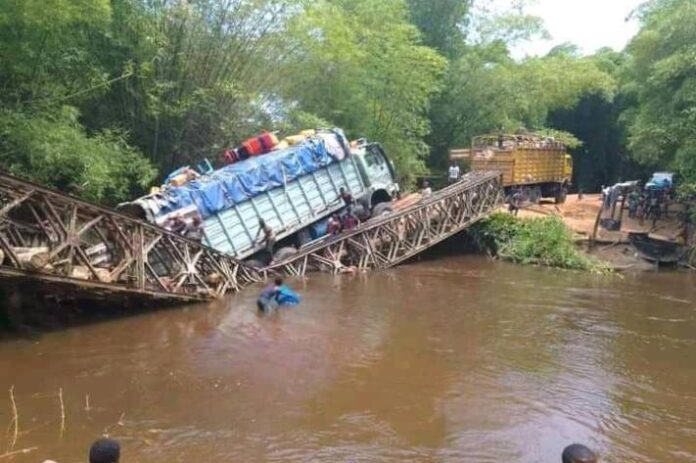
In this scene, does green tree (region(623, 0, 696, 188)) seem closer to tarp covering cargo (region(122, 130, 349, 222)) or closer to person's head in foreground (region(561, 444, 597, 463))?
tarp covering cargo (region(122, 130, 349, 222))

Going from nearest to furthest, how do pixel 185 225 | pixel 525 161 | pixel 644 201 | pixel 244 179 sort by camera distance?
pixel 185 225 → pixel 244 179 → pixel 644 201 → pixel 525 161

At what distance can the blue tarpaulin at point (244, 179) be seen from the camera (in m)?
14.8

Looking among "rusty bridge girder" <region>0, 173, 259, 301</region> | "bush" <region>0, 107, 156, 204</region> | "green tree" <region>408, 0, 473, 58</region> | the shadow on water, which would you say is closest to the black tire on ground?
"rusty bridge girder" <region>0, 173, 259, 301</region>

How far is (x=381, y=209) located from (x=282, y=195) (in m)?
3.56

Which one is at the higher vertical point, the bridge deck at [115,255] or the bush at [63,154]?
the bush at [63,154]

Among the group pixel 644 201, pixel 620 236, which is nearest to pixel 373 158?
pixel 620 236

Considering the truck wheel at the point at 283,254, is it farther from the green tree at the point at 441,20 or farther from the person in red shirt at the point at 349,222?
the green tree at the point at 441,20

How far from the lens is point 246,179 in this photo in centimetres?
1608

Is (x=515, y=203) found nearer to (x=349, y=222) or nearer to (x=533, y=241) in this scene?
(x=533, y=241)

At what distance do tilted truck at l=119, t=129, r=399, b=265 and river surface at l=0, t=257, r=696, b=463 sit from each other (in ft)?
7.11

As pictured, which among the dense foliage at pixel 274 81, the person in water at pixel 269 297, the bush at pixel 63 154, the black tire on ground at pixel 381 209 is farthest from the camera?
the black tire on ground at pixel 381 209

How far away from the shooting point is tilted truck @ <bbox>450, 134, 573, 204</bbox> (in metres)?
24.3

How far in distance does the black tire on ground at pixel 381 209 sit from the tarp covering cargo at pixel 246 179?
1882 millimetres

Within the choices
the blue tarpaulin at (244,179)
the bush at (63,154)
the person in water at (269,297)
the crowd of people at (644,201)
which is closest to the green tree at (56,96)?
the bush at (63,154)
